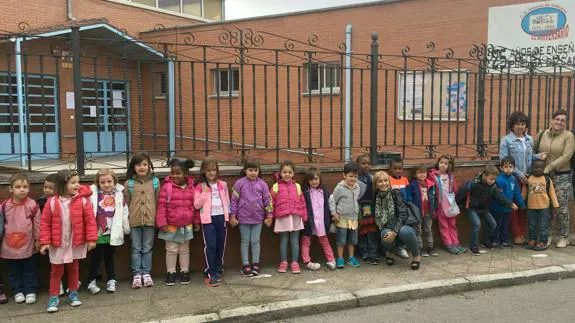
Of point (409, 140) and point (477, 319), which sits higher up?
point (409, 140)

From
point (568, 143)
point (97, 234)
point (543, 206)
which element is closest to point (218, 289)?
point (97, 234)

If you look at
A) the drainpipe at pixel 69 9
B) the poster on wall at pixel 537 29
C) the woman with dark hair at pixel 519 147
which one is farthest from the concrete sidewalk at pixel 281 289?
the drainpipe at pixel 69 9

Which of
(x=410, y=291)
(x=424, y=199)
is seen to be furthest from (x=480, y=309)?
(x=424, y=199)

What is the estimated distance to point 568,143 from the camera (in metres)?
7.07

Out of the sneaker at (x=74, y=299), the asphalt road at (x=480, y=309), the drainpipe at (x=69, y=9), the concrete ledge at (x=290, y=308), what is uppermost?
the drainpipe at (x=69, y=9)

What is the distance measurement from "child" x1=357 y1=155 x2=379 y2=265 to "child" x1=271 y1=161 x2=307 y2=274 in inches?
30.9

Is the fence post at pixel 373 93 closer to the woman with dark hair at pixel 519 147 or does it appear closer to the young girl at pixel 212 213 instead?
the woman with dark hair at pixel 519 147

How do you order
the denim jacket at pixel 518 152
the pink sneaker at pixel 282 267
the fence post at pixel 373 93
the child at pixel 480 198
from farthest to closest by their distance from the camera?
the denim jacket at pixel 518 152 → the fence post at pixel 373 93 → the child at pixel 480 198 → the pink sneaker at pixel 282 267

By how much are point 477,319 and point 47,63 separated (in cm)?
1074

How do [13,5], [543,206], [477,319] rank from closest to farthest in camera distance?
[477,319], [543,206], [13,5]

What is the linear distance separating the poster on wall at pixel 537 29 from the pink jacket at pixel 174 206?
7601mm

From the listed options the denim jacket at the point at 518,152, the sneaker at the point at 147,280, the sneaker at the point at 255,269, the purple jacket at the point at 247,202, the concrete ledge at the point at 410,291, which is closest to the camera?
the concrete ledge at the point at 410,291

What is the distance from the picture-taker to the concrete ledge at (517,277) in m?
5.71

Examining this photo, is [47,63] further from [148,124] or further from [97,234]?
[97,234]
